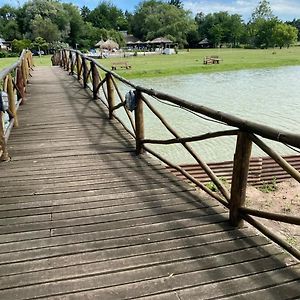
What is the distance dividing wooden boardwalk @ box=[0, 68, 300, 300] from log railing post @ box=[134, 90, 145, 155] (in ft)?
0.79

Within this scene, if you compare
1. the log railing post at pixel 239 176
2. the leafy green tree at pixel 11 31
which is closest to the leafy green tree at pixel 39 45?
the leafy green tree at pixel 11 31

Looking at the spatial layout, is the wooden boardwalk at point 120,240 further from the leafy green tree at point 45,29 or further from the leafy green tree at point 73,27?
the leafy green tree at point 73,27

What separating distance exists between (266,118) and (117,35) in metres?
70.5

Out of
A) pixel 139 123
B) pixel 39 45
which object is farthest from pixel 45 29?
pixel 139 123

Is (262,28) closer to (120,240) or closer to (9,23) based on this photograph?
(9,23)

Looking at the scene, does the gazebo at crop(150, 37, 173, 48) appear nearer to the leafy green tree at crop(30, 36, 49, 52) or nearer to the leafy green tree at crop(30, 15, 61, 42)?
the leafy green tree at crop(30, 15, 61, 42)

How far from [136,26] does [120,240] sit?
331 ft

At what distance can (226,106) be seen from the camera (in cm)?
1606

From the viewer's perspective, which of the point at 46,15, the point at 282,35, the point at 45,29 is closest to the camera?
the point at 45,29

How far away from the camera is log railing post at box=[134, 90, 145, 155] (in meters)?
4.74

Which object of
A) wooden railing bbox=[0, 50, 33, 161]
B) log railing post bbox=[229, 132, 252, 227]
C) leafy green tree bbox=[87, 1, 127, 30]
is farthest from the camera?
leafy green tree bbox=[87, 1, 127, 30]

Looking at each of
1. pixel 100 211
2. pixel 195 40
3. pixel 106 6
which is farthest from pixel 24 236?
pixel 106 6

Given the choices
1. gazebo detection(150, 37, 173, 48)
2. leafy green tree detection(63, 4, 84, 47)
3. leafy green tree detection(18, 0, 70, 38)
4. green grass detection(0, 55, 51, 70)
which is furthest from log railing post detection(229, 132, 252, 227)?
gazebo detection(150, 37, 173, 48)

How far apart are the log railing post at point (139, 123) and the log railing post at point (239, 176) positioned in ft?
7.13
